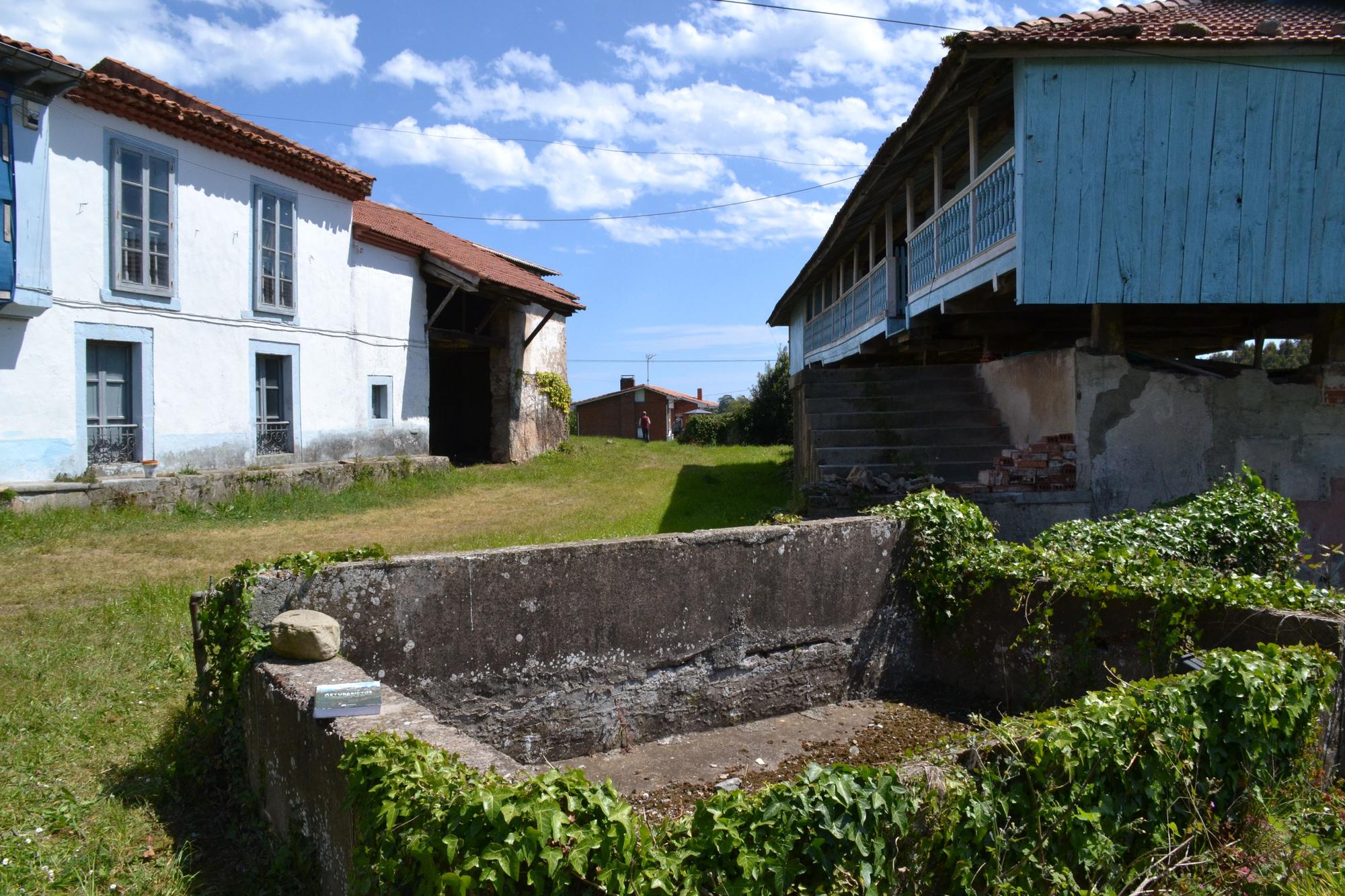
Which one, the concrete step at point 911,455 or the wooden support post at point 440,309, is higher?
the wooden support post at point 440,309

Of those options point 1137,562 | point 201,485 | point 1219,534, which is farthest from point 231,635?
point 201,485

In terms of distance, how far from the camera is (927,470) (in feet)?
33.1

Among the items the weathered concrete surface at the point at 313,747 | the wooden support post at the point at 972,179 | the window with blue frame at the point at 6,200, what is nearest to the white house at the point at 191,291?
Answer: the window with blue frame at the point at 6,200

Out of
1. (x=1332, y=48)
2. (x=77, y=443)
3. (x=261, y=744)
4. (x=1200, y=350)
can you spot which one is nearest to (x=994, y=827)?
(x=261, y=744)

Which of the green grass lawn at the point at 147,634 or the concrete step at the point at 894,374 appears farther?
the concrete step at the point at 894,374

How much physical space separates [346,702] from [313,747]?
0.76 feet

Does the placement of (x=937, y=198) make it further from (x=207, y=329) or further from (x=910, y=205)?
(x=207, y=329)

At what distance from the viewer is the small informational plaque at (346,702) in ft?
9.82

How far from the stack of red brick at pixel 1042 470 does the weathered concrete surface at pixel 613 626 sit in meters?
3.76

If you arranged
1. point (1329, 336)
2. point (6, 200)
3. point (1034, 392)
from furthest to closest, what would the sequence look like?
point (6, 200)
point (1034, 392)
point (1329, 336)

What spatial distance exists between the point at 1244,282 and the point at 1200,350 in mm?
7396

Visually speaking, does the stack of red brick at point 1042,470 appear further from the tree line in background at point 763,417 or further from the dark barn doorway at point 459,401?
the tree line in background at point 763,417

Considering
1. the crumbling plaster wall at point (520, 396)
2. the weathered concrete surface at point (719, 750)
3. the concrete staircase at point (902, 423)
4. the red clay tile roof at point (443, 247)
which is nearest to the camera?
the weathered concrete surface at point (719, 750)

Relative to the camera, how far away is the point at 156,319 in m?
12.8
